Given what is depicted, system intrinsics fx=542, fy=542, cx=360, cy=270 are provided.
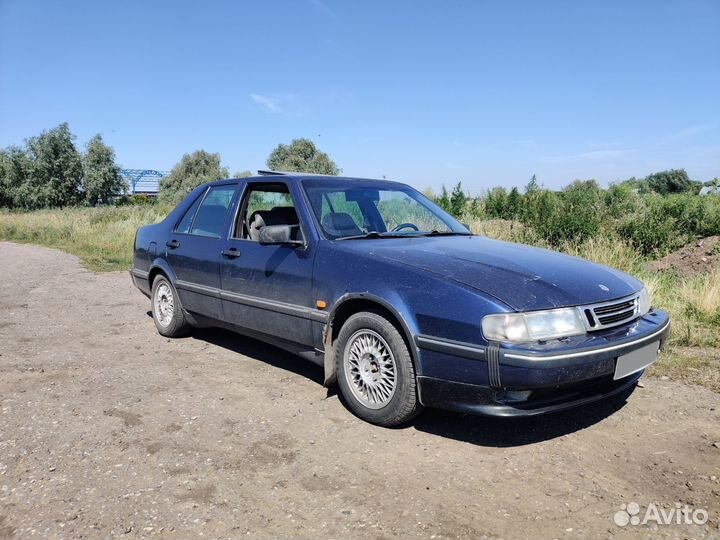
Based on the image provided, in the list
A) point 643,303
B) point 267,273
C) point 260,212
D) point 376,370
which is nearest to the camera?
point 376,370

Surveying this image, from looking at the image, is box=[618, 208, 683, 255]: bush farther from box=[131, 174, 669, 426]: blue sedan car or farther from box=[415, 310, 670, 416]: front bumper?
box=[415, 310, 670, 416]: front bumper

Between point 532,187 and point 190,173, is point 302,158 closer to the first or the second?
point 190,173

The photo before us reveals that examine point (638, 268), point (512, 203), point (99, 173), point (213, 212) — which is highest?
point (99, 173)

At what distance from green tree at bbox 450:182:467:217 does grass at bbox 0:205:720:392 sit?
5.88m

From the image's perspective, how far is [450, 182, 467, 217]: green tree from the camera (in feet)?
63.0

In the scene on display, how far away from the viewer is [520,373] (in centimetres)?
287

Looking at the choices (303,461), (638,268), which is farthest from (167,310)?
(638,268)

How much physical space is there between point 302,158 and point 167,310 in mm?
47384

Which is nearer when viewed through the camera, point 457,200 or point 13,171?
point 457,200

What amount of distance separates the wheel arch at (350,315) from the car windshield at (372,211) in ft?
1.94

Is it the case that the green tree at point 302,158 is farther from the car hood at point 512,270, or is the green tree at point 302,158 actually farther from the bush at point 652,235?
the car hood at point 512,270

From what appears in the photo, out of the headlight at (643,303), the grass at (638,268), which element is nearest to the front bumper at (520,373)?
the headlight at (643,303)

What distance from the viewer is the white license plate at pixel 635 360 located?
124 inches

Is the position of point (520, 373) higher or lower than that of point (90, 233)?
higher
